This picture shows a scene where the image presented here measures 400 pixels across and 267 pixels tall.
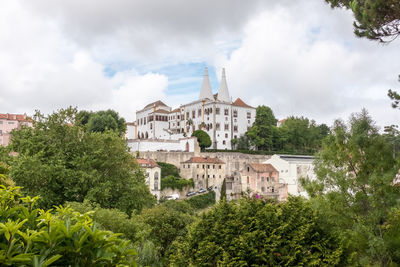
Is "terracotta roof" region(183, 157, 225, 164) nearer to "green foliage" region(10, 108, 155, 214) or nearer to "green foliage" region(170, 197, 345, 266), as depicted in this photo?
"green foliage" region(10, 108, 155, 214)

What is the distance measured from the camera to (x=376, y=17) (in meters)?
10.5

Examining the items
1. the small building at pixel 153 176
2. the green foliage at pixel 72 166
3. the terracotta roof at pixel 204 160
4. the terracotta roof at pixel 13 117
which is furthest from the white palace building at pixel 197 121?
the green foliage at pixel 72 166

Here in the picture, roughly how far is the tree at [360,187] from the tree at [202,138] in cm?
5989

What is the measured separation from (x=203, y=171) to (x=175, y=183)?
6890mm

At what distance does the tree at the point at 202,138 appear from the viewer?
7319cm

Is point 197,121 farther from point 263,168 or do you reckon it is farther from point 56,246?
point 56,246

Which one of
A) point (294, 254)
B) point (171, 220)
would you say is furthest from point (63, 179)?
point (294, 254)

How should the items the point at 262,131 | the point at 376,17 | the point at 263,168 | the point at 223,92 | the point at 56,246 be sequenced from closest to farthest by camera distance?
1. the point at 56,246
2. the point at 376,17
3. the point at 263,168
4. the point at 262,131
5. the point at 223,92

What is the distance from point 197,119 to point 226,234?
68.5 m

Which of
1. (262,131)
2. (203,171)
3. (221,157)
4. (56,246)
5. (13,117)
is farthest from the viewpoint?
(13,117)

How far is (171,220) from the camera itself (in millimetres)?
23375

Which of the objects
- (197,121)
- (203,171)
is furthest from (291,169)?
(197,121)

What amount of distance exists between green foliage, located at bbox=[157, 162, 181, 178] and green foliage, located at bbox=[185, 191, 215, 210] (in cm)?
747

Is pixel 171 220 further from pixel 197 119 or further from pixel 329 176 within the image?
pixel 197 119
